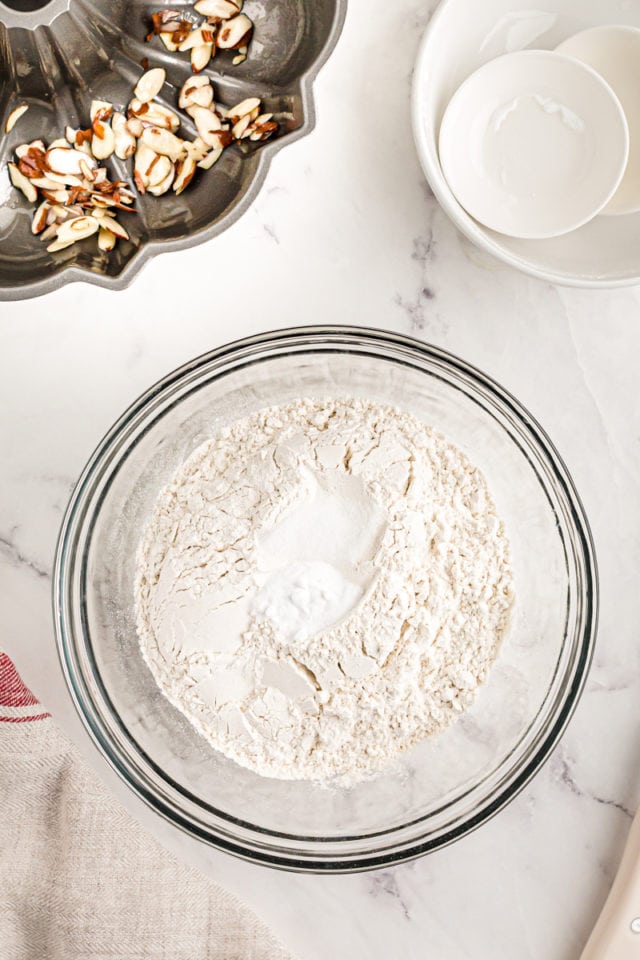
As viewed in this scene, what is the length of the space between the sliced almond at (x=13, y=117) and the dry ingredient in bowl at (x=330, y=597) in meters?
0.49

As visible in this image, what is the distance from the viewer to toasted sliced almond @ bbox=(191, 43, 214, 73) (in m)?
0.92

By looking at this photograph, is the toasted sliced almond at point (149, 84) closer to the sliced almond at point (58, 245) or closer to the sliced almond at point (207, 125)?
the sliced almond at point (207, 125)

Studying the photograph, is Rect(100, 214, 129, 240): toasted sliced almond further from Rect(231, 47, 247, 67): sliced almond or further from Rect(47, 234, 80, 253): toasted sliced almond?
Rect(231, 47, 247, 67): sliced almond

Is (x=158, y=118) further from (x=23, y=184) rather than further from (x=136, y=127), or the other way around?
(x=23, y=184)

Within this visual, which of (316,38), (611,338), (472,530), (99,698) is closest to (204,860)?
(99,698)

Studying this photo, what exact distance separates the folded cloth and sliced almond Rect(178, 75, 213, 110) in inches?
27.1

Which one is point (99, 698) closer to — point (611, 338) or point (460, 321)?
point (460, 321)

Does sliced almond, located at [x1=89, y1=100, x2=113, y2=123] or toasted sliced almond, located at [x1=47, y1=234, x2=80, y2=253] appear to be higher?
sliced almond, located at [x1=89, y1=100, x2=113, y2=123]

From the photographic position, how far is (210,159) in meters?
0.91


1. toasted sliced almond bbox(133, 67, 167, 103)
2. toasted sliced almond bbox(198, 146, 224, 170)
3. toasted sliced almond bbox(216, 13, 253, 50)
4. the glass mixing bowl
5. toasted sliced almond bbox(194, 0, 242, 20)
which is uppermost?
→ toasted sliced almond bbox(194, 0, 242, 20)

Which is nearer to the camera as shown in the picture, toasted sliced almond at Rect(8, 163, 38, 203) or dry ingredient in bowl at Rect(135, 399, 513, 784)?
dry ingredient in bowl at Rect(135, 399, 513, 784)

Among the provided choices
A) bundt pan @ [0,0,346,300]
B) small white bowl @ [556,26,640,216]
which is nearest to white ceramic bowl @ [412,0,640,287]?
small white bowl @ [556,26,640,216]

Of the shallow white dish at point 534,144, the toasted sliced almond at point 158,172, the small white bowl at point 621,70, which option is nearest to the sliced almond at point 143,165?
the toasted sliced almond at point 158,172

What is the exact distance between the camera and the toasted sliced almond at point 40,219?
896mm
